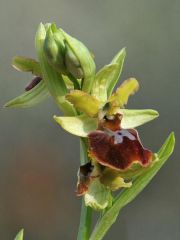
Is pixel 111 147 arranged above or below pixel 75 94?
below

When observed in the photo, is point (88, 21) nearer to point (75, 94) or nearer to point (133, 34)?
point (133, 34)

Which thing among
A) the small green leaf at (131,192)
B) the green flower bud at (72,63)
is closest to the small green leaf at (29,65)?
the green flower bud at (72,63)

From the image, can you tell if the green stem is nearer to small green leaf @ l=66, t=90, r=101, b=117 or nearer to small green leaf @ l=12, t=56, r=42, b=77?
small green leaf @ l=66, t=90, r=101, b=117

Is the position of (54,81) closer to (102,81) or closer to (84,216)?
(102,81)

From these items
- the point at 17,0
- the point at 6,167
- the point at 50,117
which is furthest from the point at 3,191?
the point at 17,0

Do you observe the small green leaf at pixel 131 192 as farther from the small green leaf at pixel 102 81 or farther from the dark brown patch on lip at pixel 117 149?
the small green leaf at pixel 102 81

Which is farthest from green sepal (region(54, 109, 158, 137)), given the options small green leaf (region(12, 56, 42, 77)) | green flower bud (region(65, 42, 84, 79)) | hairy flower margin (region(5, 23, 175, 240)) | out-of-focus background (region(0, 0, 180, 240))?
out-of-focus background (region(0, 0, 180, 240))
